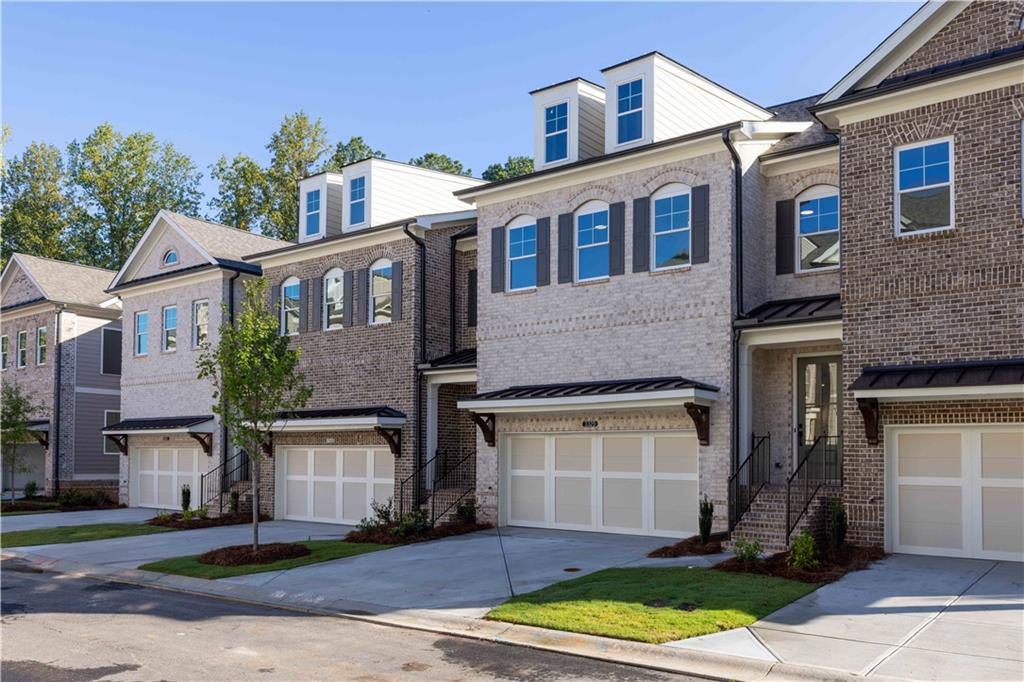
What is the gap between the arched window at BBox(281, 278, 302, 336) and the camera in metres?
26.7

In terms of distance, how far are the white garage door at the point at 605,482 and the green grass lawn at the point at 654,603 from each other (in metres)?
4.11

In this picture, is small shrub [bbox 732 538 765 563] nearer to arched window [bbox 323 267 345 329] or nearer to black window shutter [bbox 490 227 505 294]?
black window shutter [bbox 490 227 505 294]

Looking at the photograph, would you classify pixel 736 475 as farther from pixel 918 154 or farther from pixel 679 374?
pixel 918 154

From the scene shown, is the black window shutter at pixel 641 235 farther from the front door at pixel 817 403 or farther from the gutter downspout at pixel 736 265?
the front door at pixel 817 403

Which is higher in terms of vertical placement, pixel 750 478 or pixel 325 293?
pixel 325 293

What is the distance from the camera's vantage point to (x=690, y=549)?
53.6 ft

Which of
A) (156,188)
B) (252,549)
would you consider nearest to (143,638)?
(252,549)

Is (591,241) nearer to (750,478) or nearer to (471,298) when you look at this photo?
(471,298)

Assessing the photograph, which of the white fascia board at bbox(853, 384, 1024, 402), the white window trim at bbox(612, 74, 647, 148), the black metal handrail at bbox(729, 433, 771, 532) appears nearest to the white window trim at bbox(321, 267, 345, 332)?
the white window trim at bbox(612, 74, 647, 148)

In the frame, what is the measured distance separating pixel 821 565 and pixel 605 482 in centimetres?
619

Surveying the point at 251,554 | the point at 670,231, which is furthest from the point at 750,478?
the point at 251,554

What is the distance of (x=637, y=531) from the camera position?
1902cm

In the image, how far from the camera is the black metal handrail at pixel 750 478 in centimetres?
1736

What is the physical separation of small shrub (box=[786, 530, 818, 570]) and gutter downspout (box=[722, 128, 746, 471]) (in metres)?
3.60
